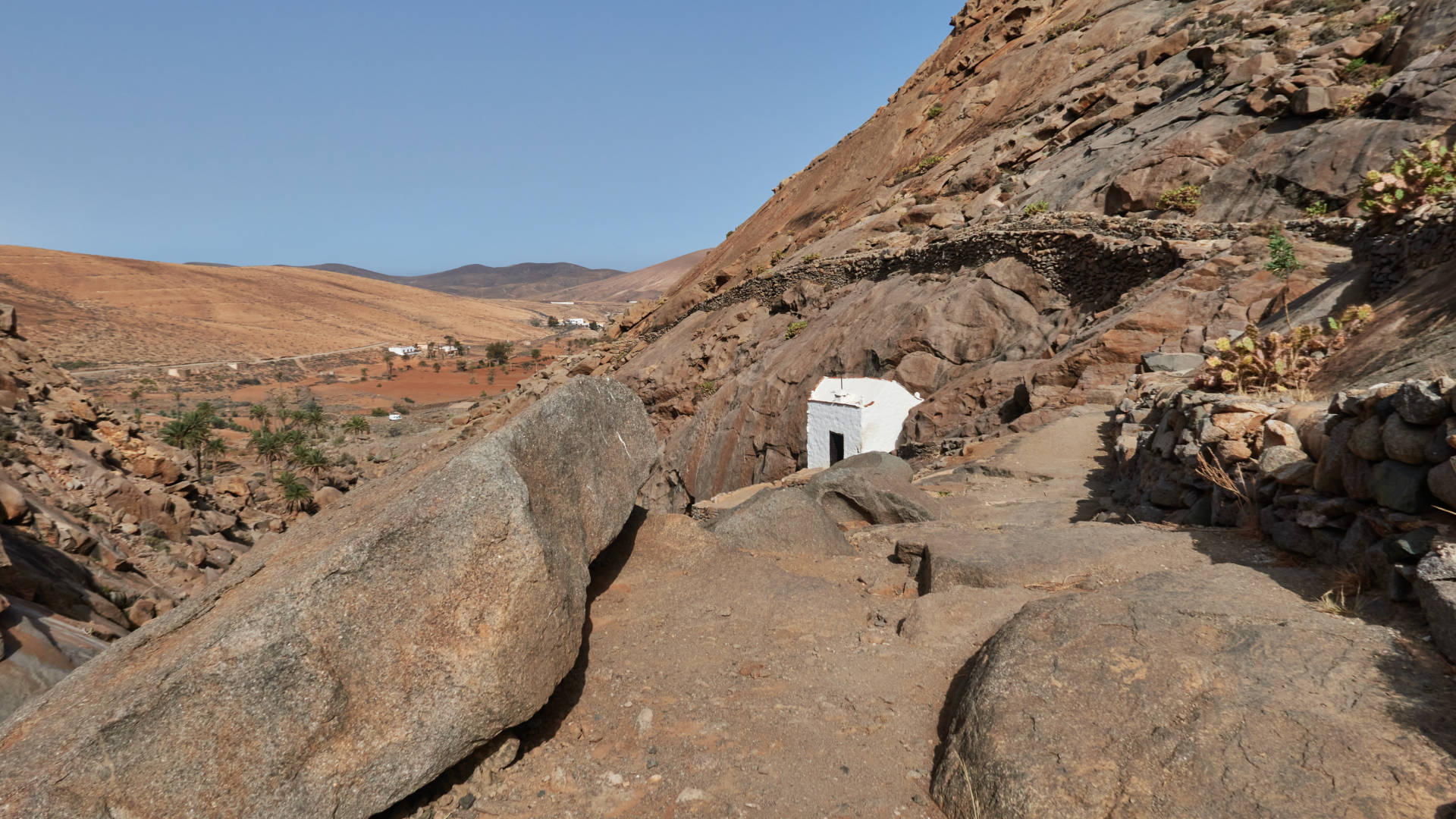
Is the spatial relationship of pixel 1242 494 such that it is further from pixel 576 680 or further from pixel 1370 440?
pixel 576 680

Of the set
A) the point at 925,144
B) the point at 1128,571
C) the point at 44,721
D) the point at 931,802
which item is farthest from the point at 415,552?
the point at 925,144

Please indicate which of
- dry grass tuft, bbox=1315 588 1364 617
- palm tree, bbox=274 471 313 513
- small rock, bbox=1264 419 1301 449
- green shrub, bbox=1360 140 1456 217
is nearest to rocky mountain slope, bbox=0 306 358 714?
palm tree, bbox=274 471 313 513

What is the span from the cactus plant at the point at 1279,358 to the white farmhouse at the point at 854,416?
9.24 m

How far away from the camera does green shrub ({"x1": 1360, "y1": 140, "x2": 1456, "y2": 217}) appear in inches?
404

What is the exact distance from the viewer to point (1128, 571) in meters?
5.45

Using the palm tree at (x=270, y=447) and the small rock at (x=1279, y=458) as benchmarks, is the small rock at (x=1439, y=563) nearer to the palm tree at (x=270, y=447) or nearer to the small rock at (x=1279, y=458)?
the small rock at (x=1279, y=458)

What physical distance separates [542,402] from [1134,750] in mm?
3996

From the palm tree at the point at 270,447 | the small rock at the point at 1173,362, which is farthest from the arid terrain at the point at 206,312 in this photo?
the small rock at the point at 1173,362

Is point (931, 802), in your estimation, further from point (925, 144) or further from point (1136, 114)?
point (925, 144)

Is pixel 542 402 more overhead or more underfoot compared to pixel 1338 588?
more overhead

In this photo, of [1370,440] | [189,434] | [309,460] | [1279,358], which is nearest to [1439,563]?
[1370,440]

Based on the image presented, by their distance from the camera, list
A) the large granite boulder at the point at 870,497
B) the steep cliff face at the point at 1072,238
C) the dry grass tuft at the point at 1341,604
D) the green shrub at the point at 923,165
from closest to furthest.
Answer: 1. the dry grass tuft at the point at 1341,604
2. the large granite boulder at the point at 870,497
3. the steep cliff face at the point at 1072,238
4. the green shrub at the point at 923,165

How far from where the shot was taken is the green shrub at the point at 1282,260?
13664 millimetres

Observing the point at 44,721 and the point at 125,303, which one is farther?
the point at 125,303
